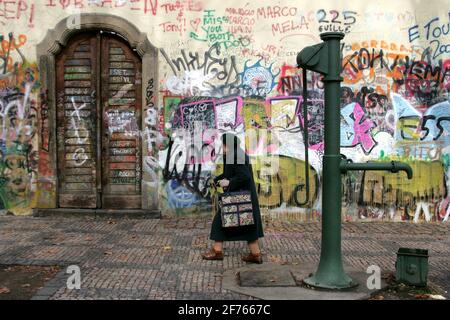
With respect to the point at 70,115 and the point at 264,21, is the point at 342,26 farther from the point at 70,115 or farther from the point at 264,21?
the point at 70,115

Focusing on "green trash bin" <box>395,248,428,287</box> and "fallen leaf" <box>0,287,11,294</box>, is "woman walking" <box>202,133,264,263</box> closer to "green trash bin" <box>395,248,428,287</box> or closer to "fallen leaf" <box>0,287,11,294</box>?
"green trash bin" <box>395,248,428,287</box>

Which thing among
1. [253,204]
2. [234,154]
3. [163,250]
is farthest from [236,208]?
[163,250]

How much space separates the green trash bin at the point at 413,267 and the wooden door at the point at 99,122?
5417 millimetres

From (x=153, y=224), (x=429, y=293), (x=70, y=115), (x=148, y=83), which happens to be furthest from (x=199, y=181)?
(x=429, y=293)

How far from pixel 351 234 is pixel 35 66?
6.49 m

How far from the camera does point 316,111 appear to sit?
9898mm

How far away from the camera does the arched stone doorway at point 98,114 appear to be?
9.87 meters

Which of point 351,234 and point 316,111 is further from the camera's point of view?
point 316,111

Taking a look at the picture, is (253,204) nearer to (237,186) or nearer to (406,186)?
(237,186)

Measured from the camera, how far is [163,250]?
7.61 metres

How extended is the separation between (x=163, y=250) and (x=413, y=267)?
3.44 m

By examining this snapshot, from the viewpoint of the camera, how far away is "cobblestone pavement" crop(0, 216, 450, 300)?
5.87 metres

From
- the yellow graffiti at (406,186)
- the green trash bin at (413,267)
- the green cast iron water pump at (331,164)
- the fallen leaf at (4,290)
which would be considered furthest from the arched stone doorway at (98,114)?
the green trash bin at (413,267)

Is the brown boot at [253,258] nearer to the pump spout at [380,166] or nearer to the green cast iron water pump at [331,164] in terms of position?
the green cast iron water pump at [331,164]
